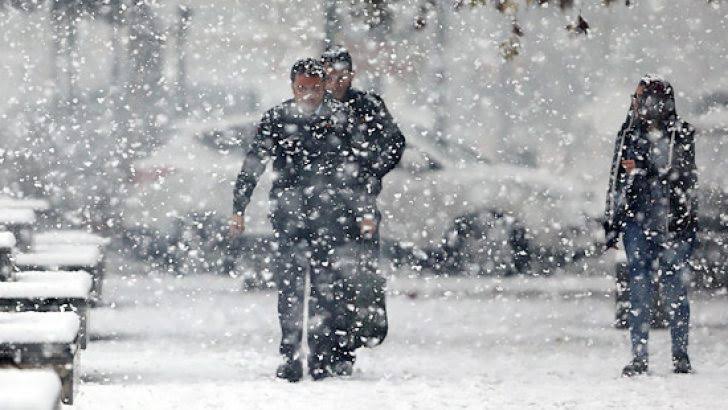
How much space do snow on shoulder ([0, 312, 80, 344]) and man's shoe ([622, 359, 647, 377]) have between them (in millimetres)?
3055

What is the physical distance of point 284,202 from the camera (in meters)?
8.39

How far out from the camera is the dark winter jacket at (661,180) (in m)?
8.53

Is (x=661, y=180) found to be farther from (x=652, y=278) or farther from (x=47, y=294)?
(x=47, y=294)

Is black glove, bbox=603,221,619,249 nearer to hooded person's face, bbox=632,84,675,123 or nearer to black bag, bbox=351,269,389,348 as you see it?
hooded person's face, bbox=632,84,675,123

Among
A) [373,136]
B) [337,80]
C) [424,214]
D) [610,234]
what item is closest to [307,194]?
[373,136]

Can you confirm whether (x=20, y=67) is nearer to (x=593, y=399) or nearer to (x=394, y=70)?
(x=394, y=70)

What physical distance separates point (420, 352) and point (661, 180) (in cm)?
191

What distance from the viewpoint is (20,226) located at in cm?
992

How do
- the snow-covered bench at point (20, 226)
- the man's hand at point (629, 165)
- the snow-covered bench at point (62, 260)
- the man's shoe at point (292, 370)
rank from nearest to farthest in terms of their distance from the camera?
the man's shoe at point (292, 370) < the man's hand at point (629, 165) < the snow-covered bench at point (62, 260) < the snow-covered bench at point (20, 226)

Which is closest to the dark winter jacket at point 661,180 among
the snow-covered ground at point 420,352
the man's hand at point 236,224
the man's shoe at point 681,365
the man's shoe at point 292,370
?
the man's shoe at point 681,365

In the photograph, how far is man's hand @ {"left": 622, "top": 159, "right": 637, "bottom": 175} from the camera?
8586mm

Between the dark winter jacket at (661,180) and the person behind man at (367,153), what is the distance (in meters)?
1.14

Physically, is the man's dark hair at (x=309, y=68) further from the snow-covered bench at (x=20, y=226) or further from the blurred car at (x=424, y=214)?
the blurred car at (x=424, y=214)

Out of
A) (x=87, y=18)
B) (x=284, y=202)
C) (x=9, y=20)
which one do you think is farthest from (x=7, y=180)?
(x=284, y=202)
